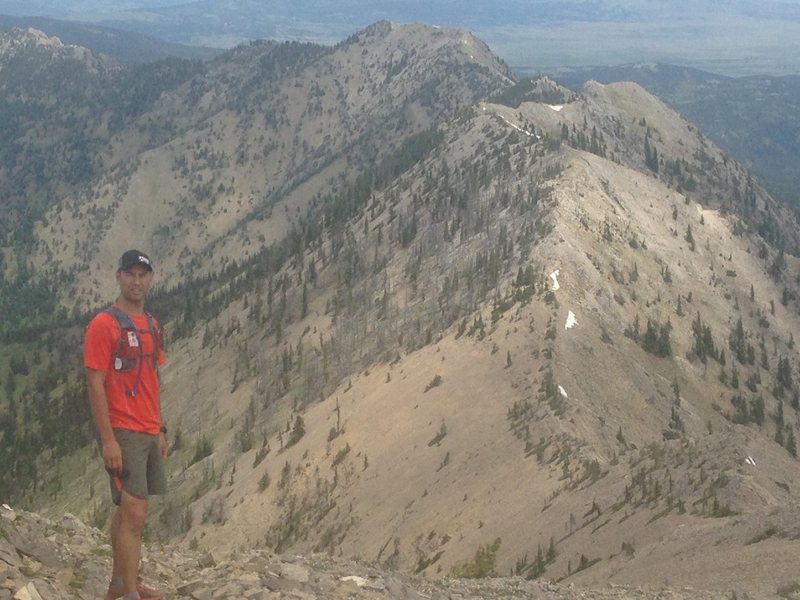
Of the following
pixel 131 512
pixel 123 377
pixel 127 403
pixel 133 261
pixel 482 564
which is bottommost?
pixel 482 564

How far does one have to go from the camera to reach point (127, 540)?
38.4ft

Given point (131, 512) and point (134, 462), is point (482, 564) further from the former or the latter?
point (134, 462)

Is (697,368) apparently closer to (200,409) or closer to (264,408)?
(264,408)

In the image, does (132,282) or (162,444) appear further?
(162,444)

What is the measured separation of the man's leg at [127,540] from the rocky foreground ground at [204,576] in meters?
1.00

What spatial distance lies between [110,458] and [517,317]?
140 ft

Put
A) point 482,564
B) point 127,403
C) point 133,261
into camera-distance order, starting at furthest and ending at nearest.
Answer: point 482,564
point 133,261
point 127,403

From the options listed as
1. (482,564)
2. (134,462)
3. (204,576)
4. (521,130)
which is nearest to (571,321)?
(482,564)

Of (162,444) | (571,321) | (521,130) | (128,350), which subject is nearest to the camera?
(128,350)

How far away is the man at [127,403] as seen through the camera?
1129 centimetres

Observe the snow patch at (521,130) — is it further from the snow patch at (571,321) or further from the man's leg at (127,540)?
the man's leg at (127,540)

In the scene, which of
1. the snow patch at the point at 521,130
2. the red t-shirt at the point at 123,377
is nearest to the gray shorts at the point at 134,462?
the red t-shirt at the point at 123,377

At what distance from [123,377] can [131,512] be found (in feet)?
6.03

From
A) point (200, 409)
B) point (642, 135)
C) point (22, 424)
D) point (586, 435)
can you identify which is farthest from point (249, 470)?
point (642, 135)
